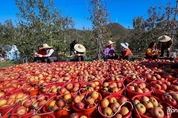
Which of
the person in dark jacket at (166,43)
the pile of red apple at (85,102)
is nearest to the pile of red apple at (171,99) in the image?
the pile of red apple at (85,102)

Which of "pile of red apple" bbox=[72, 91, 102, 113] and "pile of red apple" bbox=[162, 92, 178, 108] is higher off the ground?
"pile of red apple" bbox=[162, 92, 178, 108]

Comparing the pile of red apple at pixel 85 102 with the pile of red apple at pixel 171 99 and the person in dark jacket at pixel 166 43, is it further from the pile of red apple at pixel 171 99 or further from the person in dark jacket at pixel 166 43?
the person in dark jacket at pixel 166 43

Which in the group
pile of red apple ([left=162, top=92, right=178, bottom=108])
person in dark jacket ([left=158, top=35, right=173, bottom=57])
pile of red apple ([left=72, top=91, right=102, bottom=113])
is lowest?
pile of red apple ([left=72, top=91, right=102, bottom=113])

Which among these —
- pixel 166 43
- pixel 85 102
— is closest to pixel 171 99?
pixel 85 102

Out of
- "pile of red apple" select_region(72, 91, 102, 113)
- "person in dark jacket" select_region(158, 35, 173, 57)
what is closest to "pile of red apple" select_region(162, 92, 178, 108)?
"pile of red apple" select_region(72, 91, 102, 113)

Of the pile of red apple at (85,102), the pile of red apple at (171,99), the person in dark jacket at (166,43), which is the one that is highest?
the person in dark jacket at (166,43)

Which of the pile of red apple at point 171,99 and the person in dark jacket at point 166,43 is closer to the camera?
the pile of red apple at point 171,99

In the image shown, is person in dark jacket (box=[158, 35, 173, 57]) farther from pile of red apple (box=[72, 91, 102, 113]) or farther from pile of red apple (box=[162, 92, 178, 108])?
pile of red apple (box=[72, 91, 102, 113])

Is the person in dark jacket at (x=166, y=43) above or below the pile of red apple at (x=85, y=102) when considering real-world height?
above

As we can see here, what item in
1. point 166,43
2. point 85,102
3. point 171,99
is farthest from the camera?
point 166,43

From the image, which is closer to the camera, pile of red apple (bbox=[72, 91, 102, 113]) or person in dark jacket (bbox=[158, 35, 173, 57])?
pile of red apple (bbox=[72, 91, 102, 113])

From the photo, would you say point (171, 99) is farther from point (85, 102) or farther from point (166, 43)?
point (166, 43)

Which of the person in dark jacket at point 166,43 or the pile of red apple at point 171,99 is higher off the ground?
the person in dark jacket at point 166,43

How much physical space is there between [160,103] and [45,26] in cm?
855
